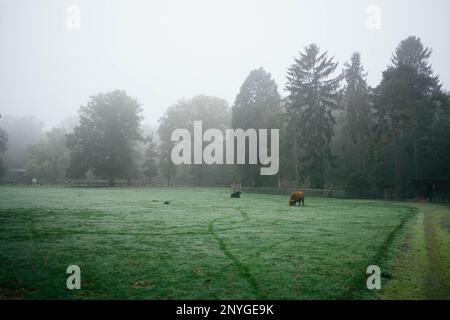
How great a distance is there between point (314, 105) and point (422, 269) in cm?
3803

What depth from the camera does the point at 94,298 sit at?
248 inches

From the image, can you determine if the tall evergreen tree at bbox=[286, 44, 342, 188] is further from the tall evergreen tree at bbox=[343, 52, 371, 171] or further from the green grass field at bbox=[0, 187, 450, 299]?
the green grass field at bbox=[0, 187, 450, 299]

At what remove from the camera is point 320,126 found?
143 ft

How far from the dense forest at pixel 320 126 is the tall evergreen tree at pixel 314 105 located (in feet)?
0.44

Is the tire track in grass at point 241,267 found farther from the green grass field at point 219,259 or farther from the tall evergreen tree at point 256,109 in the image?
the tall evergreen tree at point 256,109

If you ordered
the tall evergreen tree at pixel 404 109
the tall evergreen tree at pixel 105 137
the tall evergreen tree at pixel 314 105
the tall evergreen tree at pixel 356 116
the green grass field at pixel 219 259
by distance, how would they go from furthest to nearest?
the tall evergreen tree at pixel 105 137, the tall evergreen tree at pixel 356 116, the tall evergreen tree at pixel 314 105, the tall evergreen tree at pixel 404 109, the green grass field at pixel 219 259

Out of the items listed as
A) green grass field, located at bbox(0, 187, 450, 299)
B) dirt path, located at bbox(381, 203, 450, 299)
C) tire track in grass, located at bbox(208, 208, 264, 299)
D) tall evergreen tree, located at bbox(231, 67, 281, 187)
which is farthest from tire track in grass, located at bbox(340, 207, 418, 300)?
tall evergreen tree, located at bbox(231, 67, 281, 187)

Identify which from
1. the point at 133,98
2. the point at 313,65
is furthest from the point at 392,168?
the point at 133,98

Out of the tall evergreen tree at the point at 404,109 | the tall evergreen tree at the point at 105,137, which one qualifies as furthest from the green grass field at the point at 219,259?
the tall evergreen tree at the point at 105,137

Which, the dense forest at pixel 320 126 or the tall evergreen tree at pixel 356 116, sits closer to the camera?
the dense forest at pixel 320 126

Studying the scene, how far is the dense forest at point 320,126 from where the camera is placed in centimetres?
3897

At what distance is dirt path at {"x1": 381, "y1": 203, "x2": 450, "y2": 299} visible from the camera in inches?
268

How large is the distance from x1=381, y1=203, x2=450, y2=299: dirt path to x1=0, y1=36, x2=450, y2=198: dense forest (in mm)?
27452
